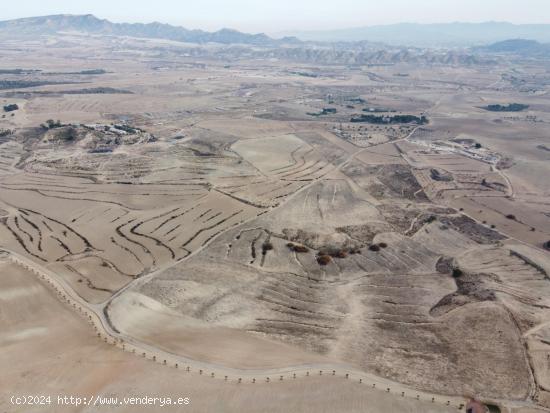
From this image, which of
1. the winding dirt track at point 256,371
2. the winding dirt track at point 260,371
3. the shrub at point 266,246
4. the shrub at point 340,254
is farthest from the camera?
the shrub at point 266,246

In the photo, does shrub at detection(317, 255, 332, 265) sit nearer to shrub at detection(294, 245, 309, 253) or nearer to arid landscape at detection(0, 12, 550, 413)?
arid landscape at detection(0, 12, 550, 413)

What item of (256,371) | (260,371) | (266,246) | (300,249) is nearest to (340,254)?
(300,249)

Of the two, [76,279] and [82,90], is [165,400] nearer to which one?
[76,279]

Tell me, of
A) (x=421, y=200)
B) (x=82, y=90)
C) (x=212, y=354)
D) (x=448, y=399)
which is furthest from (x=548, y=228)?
(x=82, y=90)

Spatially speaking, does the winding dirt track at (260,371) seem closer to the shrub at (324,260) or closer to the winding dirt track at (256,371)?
the winding dirt track at (256,371)

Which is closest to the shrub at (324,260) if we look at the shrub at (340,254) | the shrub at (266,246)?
the shrub at (340,254)

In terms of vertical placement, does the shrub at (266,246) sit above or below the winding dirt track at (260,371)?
above

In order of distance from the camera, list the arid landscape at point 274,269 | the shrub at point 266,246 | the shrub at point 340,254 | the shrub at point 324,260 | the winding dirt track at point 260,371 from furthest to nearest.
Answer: the shrub at point 266,246, the shrub at point 340,254, the shrub at point 324,260, the arid landscape at point 274,269, the winding dirt track at point 260,371

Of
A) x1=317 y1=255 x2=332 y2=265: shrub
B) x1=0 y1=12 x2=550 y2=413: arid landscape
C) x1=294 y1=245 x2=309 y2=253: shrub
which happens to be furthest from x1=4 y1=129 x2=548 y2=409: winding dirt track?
x1=294 y1=245 x2=309 y2=253: shrub

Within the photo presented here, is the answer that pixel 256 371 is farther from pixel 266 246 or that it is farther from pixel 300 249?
pixel 266 246
